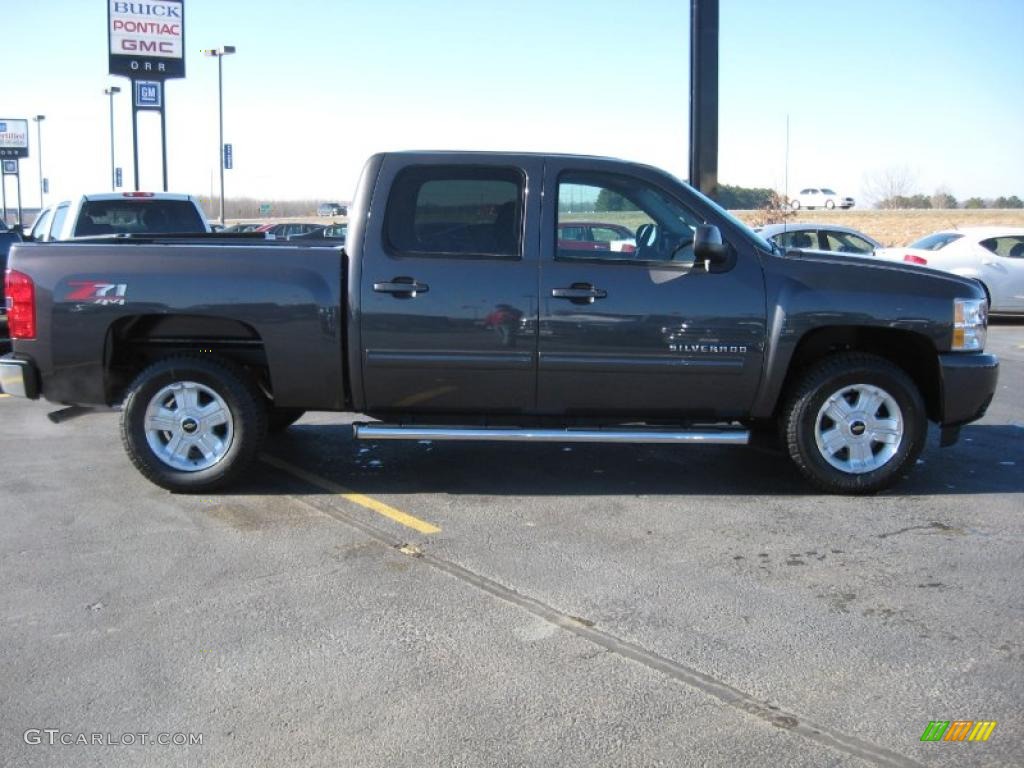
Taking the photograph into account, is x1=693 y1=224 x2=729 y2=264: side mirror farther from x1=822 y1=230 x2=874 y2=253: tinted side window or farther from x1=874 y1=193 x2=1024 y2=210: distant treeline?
x1=874 y1=193 x2=1024 y2=210: distant treeline

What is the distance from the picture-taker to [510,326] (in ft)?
18.7

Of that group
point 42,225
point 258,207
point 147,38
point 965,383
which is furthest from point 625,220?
point 258,207

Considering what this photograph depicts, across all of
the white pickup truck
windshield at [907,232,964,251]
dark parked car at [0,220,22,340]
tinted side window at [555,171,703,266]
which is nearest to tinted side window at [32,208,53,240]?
dark parked car at [0,220,22,340]

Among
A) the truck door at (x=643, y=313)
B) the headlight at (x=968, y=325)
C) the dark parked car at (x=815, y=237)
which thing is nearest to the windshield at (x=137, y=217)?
the truck door at (x=643, y=313)

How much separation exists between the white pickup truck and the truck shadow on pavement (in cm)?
460

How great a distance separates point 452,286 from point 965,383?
121 inches

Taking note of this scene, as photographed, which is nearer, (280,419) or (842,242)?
(280,419)

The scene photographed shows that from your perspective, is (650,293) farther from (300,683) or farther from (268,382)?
(300,683)

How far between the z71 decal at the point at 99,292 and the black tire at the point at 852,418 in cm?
396

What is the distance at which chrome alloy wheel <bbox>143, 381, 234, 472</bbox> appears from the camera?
19.4ft

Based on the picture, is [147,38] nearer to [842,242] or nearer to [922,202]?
Result: [842,242]

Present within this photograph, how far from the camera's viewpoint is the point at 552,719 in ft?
11.0

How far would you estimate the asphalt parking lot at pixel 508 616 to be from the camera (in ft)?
10.7

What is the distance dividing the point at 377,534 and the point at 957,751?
3.01 m
